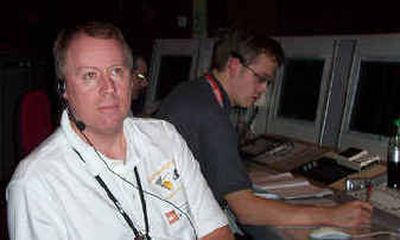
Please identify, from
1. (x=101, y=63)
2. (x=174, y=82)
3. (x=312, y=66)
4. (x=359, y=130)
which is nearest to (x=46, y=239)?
(x=101, y=63)

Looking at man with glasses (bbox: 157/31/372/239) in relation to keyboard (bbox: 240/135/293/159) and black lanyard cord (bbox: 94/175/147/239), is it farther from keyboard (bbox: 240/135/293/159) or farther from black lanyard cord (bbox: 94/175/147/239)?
keyboard (bbox: 240/135/293/159)

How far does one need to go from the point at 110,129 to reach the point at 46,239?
1.01 ft

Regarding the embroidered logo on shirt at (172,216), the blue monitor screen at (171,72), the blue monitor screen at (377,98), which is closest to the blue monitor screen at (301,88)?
the blue monitor screen at (377,98)

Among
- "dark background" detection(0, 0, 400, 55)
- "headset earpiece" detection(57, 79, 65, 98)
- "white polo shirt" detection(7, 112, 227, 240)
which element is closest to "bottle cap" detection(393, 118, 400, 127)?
"white polo shirt" detection(7, 112, 227, 240)

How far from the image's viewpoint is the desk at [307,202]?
1642 millimetres

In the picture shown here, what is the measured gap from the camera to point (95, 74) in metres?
1.39

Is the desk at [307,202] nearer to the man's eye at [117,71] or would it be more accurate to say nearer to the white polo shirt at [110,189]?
the white polo shirt at [110,189]

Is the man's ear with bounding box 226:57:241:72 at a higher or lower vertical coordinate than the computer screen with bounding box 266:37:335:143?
higher

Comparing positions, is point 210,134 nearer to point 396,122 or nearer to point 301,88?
point 396,122

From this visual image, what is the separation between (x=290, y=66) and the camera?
112 inches

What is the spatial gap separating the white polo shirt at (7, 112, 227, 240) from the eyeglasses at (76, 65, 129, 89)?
113 mm

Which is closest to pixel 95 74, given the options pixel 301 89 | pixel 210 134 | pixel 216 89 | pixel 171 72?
pixel 210 134

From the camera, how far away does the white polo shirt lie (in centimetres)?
128

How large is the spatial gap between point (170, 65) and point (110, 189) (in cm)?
261
